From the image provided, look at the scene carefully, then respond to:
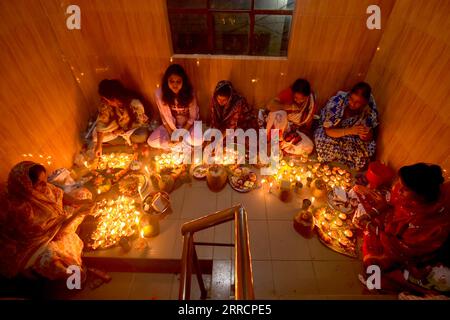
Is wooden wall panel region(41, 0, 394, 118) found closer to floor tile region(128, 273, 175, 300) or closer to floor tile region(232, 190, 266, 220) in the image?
floor tile region(232, 190, 266, 220)

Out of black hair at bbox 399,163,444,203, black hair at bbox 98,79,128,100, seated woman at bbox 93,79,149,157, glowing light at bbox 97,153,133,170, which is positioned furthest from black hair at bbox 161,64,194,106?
black hair at bbox 399,163,444,203

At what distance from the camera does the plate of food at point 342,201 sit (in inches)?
135

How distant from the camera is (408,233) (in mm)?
2467

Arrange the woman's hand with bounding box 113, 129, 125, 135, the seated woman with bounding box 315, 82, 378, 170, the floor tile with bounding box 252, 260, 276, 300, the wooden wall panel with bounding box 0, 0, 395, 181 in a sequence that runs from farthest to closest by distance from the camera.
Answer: the woman's hand with bounding box 113, 129, 125, 135, the seated woman with bounding box 315, 82, 378, 170, the wooden wall panel with bounding box 0, 0, 395, 181, the floor tile with bounding box 252, 260, 276, 300

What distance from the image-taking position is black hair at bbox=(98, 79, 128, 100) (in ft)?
12.8

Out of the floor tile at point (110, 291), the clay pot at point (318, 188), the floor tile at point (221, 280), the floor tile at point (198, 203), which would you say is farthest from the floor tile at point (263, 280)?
the floor tile at point (110, 291)

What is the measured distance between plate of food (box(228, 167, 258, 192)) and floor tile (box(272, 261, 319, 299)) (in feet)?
3.94

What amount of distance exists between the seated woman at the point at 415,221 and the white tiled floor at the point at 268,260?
49 centimetres
